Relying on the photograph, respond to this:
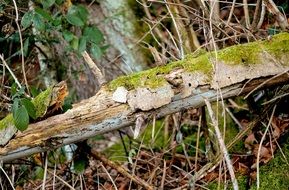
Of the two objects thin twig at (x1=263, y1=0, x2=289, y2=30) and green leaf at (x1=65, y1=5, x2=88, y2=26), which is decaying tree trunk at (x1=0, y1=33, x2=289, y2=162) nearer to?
thin twig at (x1=263, y1=0, x2=289, y2=30)

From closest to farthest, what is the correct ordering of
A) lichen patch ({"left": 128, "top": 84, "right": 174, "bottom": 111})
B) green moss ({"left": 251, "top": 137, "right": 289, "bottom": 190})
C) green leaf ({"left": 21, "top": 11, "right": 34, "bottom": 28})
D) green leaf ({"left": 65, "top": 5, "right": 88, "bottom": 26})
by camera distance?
lichen patch ({"left": 128, "top": 84, "right": 174, "bottom": 111}) < green moss ({"left": 251, "top": 137, "right": 289, "bottom": 190}) < green leaf ({"left": 21, "top": 11, "right": 34, "bottom": 28}) < green leaf ({"left": 65, "top": 5, "right": 88, "bottom": 26})

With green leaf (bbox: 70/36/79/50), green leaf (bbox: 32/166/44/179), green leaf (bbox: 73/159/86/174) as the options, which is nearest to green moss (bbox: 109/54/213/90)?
green leaf (bbox: 73/159/86/174)

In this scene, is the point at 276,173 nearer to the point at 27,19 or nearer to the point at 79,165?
the point at 79,165

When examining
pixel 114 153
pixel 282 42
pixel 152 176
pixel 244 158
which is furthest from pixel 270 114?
pixel 114 153

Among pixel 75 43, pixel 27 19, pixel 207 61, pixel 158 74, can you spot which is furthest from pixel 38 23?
pixel 207 61

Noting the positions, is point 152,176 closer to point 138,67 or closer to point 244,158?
point 244,158

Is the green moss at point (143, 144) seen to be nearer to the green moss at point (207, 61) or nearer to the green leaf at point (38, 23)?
the green leaf at point (38, 23)

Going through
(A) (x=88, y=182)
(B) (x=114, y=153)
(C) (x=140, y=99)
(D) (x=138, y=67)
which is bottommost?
(B) (x=114, y=153)
